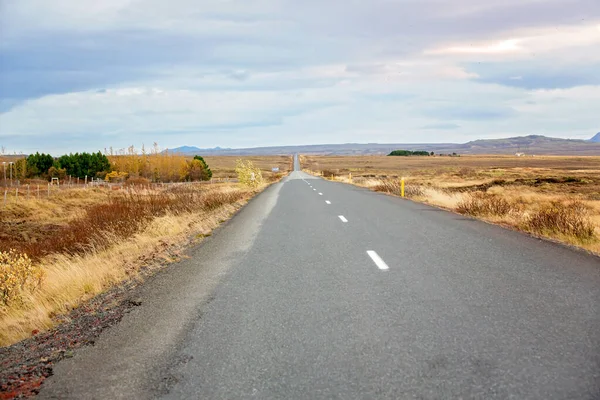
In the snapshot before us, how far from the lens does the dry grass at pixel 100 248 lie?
278 inches

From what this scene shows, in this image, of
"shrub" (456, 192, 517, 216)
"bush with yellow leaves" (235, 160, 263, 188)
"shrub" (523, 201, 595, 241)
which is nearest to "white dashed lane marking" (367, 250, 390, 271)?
"shrub" (523, 201, 595, 241)

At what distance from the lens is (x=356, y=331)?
17.4 ft

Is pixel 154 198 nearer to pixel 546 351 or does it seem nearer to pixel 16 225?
pixel 16 225

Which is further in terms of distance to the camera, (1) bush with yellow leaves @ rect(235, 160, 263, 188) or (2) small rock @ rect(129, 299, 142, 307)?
(1) bush with yellow leaves @ rect(235, 160, 263, 188)

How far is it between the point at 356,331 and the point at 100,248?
9.09 metres

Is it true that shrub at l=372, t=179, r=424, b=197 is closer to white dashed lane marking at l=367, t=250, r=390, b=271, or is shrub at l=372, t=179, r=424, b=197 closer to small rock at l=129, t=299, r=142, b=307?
white dashed lane marking at l=367, t=250, r=390, b=271

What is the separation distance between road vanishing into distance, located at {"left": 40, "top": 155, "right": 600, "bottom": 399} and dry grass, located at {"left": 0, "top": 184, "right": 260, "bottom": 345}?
1.09 metres

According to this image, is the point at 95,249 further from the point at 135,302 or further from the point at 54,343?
the point at 54,343

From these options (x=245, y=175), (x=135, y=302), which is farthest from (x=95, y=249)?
(x=245, y=175)

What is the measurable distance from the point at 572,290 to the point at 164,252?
7451 millimetres

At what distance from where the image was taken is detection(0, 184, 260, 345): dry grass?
278 inches

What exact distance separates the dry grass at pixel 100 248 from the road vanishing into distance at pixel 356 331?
109 centimetres

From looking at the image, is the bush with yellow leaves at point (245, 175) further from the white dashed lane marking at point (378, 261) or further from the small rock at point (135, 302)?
the small rock at point (135, 302)

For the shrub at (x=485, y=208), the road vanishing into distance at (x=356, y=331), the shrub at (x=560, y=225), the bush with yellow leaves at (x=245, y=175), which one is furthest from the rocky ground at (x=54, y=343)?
the bush with yellow leaves at (x=245, y=175)
